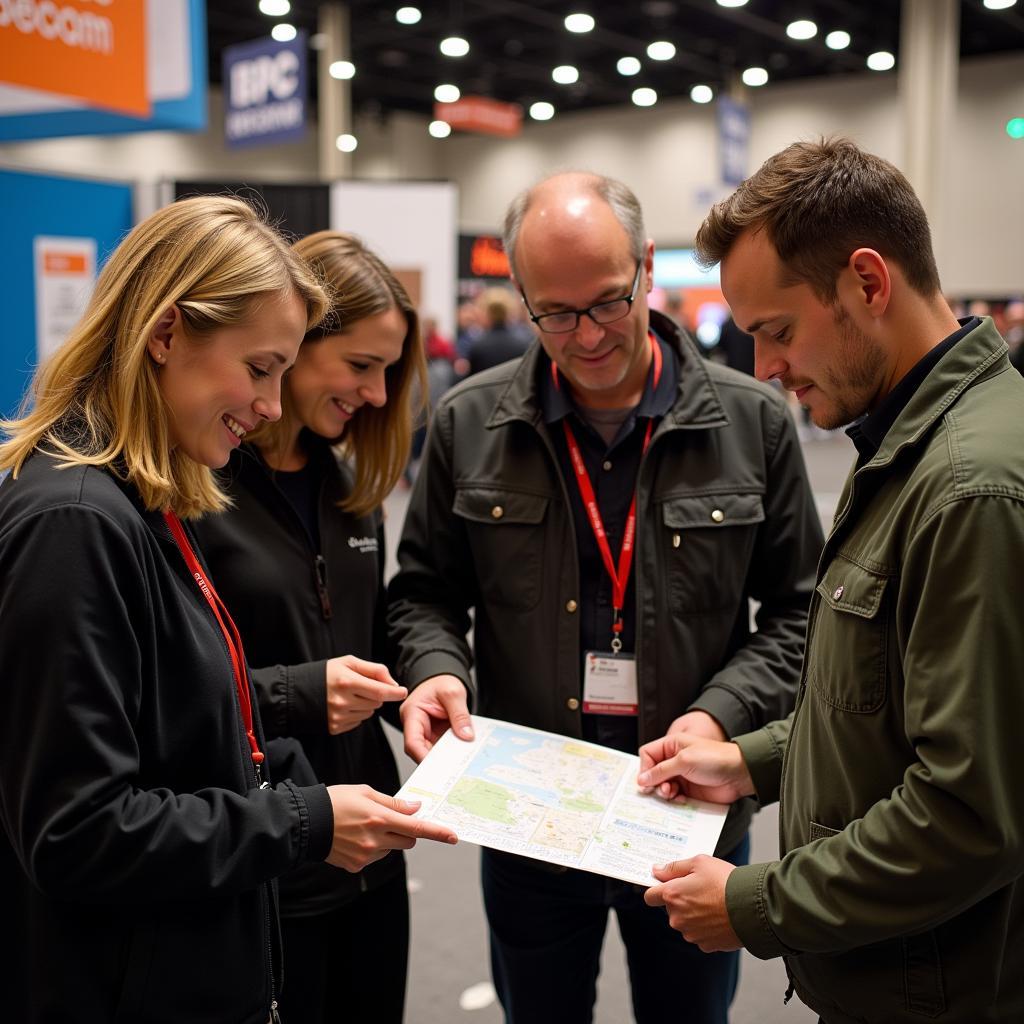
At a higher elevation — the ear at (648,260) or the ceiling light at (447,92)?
the ceiling light at (447,92)

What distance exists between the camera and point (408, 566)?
206 centimetres

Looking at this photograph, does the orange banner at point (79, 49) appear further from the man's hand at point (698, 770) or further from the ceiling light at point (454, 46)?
the ceiling light at point (454, 46)

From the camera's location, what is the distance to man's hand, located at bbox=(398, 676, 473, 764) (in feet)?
5.76

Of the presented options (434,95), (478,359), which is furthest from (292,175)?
(478,359)

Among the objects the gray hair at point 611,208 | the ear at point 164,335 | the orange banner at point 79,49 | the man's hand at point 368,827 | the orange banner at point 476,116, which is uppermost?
the orange banner at point 476,116

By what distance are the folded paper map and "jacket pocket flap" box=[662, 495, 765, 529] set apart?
0.41 meters

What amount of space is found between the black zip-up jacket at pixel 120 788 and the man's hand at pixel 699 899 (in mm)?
444

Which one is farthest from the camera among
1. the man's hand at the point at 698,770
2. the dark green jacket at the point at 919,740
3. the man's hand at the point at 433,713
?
the man's hand at the point at 433,713

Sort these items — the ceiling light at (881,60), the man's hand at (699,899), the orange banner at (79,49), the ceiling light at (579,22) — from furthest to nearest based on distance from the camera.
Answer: the ceiling light at (881,60), the ceiling light at (579,22), the orange banner at (79,49), the man's hand at (699,899)

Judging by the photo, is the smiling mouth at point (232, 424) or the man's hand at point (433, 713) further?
the man's hand at point (433, 713)

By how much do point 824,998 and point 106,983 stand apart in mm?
849

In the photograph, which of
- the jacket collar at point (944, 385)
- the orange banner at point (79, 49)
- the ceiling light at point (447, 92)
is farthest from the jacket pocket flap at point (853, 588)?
the ceiling light at point (447, 92)

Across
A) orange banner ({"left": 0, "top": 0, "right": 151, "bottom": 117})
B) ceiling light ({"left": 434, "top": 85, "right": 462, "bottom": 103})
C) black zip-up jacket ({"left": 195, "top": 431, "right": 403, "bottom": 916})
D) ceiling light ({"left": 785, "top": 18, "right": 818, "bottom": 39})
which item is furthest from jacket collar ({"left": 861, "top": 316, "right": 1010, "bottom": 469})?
ceiling light ({"left": 434, "top": 85, "right": 462, "bottom": 103})

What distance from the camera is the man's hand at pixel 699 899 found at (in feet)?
4.25
